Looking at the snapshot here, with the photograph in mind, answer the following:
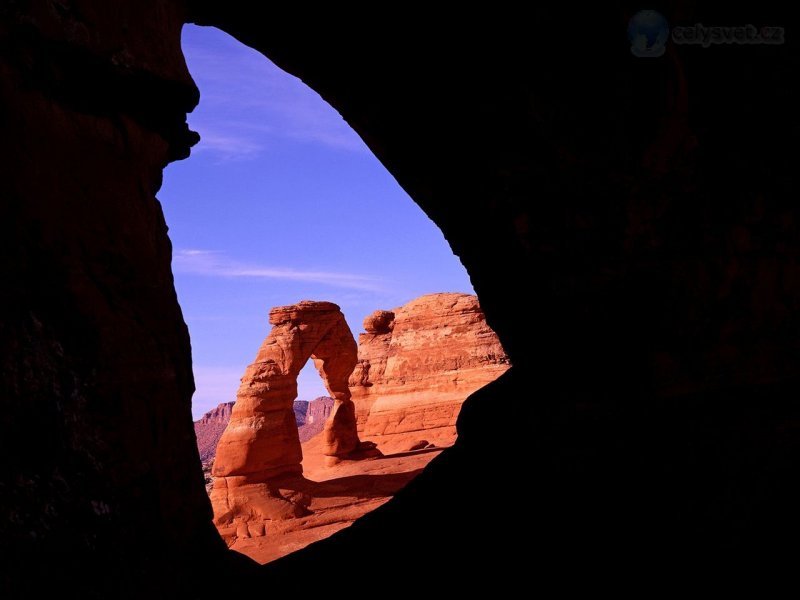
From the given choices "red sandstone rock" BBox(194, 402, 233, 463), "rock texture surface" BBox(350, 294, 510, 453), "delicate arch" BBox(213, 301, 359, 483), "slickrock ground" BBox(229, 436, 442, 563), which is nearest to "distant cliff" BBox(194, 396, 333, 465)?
"red sandstone rock" BBox(194, 402, 233, 463)

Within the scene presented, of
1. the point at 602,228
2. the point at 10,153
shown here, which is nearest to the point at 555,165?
the point at 602,228

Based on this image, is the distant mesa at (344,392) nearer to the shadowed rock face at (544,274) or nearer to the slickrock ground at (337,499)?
the slickrock ground at (337,499)

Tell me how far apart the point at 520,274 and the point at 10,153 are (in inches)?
110

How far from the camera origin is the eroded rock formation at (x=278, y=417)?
1441cm

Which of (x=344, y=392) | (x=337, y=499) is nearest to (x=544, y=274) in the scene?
(x=337, y=499)

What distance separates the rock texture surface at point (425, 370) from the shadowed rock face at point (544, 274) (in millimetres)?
18498

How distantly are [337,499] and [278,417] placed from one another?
9.20ft

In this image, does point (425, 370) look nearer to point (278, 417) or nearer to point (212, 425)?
point (278, 417)

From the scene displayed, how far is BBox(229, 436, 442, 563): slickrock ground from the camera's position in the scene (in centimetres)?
1167

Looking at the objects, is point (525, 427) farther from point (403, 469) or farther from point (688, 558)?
point (403, 469)

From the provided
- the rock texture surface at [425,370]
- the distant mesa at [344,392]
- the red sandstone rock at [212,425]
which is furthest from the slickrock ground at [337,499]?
the red sandstone rock at [212,425]

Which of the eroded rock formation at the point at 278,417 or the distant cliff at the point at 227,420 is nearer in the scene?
the eroded rock formation at the point at 278,417

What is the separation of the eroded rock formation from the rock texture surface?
4.38 m

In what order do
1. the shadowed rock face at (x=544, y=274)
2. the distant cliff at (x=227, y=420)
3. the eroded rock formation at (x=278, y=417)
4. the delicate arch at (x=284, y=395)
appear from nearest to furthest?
the shadowed rock face at (x=544, y=274) < the eroded rock formation at (x=278, y=417) < the delicate arch at (x=284, y=395) < the distant cliff at (x=227, y=420)
